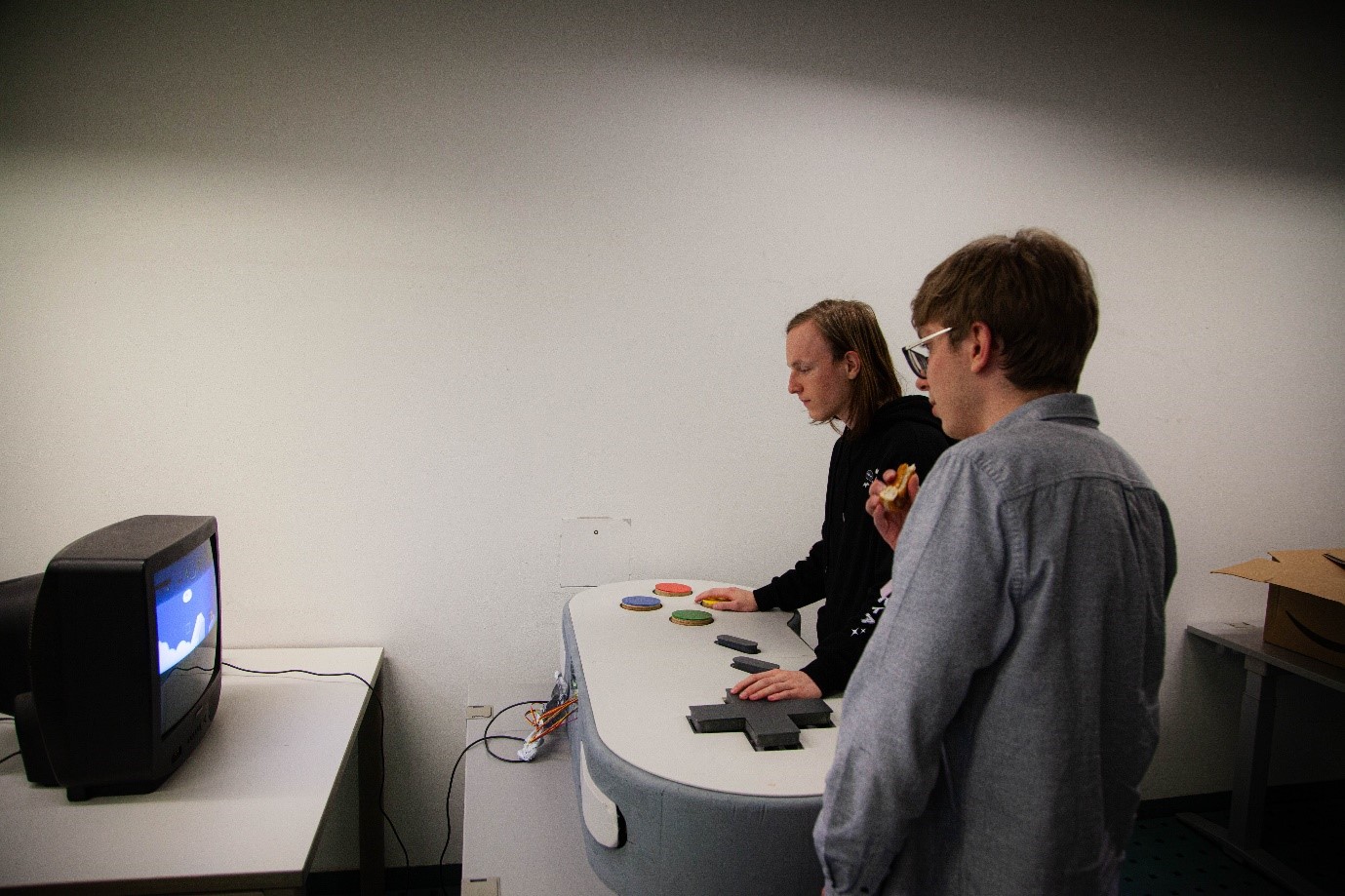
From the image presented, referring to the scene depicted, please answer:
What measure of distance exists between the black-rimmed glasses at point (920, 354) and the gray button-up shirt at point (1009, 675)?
15 centimetres

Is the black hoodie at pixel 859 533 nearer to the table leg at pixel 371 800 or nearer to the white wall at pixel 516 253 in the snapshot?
the white wall at pixel 516 253

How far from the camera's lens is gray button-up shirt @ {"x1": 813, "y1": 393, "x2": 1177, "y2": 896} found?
0.72m

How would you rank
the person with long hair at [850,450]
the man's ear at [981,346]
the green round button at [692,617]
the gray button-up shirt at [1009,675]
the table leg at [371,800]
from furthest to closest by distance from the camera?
the table leg at [371,800] < the green round button at [692,617] < the person with long hair at [850,450] < the man's ear at [981,346] < the gray button-up shirt at [1009,675]

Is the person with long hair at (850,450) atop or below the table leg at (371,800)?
atop

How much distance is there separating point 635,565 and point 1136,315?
185cm

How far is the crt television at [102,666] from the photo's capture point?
1.11 meters

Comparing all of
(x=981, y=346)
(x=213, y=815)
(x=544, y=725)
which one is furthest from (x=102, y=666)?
(x=981, y=346)

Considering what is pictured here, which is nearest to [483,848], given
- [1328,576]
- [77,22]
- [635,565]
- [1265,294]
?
[635,565]

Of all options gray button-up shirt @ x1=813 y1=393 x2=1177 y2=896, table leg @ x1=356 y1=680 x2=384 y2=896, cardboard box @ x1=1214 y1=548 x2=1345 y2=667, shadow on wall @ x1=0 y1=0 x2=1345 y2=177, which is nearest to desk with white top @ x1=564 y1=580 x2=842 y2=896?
gray button-up shirt @ x1=813 y1=393 x2=1177 y2=896

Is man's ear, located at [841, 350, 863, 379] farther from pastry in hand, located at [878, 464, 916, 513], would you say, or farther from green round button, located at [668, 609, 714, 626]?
green round button, located at [668, 609, 714, 626]

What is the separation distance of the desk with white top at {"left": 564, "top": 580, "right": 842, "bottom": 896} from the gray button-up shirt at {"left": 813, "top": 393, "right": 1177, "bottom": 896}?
12 centimetres

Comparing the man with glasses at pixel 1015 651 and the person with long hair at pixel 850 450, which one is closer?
the man with glasses at pixel 1015 651

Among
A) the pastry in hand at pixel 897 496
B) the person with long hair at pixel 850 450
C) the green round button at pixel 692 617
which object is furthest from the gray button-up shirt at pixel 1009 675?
the green round button at pixel 692 617

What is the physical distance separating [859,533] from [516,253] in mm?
1221
